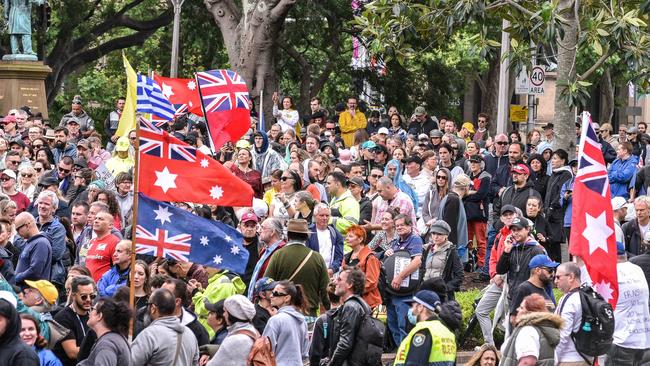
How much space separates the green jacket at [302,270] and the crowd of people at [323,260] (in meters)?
0.02

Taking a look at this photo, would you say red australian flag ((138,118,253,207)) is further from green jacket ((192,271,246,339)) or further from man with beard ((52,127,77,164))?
man with beard ((52,127,77,164))

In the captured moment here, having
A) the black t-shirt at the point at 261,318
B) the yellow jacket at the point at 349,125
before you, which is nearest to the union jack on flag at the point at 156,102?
the yellow jacket at the point at 349,125

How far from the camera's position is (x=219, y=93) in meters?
18.7

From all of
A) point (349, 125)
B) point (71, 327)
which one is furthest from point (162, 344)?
point (349, 125)

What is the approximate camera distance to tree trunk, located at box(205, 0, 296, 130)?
27.8 m

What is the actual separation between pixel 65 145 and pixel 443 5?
650 cm

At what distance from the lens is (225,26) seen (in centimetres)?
2897

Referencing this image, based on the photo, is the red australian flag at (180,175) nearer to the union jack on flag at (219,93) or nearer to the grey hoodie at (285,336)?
the grey hoodie at (285,336)

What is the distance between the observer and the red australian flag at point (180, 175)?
11695 mm

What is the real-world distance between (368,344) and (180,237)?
1832mm

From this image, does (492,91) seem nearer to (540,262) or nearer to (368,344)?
(540,262)

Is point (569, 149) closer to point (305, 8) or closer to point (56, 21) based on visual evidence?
point (305, 8)

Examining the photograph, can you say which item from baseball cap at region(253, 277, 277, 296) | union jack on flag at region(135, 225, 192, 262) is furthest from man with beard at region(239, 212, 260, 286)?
union jack on flag at region(135, 225, 192, 262)

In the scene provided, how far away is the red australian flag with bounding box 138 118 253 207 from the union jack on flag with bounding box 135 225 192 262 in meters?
0.29
